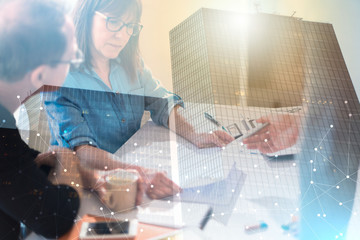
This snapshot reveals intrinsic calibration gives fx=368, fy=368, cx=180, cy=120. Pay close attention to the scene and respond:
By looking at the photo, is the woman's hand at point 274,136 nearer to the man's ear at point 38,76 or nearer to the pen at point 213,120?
the pen at point 213,120

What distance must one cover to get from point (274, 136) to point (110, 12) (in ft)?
7.01

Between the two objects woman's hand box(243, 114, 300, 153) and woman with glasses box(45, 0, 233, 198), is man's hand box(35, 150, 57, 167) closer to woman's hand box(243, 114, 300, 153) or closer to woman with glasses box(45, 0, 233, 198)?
woman with glasses box(45, 0, 233, 198)

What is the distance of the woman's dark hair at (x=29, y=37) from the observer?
123 inches

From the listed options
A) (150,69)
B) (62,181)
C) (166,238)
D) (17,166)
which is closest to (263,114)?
(150,69)

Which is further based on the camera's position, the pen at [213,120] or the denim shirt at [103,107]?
the pen at [213,120]

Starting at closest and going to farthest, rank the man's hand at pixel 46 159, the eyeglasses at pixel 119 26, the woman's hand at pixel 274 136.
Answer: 1. the man's hand at pixel 46 159
2. the eyeglasses at pixel 119 26
3. the woman's hand at pixel 274 136

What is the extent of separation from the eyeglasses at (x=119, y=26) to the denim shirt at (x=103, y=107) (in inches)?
13.0

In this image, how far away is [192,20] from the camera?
4.00 metres

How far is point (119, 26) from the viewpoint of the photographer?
349cm

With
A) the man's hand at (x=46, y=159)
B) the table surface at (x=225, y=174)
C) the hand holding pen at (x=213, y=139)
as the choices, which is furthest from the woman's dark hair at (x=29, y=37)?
the hand holding pen at (x=213, y=139)

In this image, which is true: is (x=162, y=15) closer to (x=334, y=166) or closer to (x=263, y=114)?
(x=263, y=114)

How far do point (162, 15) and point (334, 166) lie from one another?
95.2 inches

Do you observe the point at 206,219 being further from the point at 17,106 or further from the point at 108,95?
the point at 17,106
